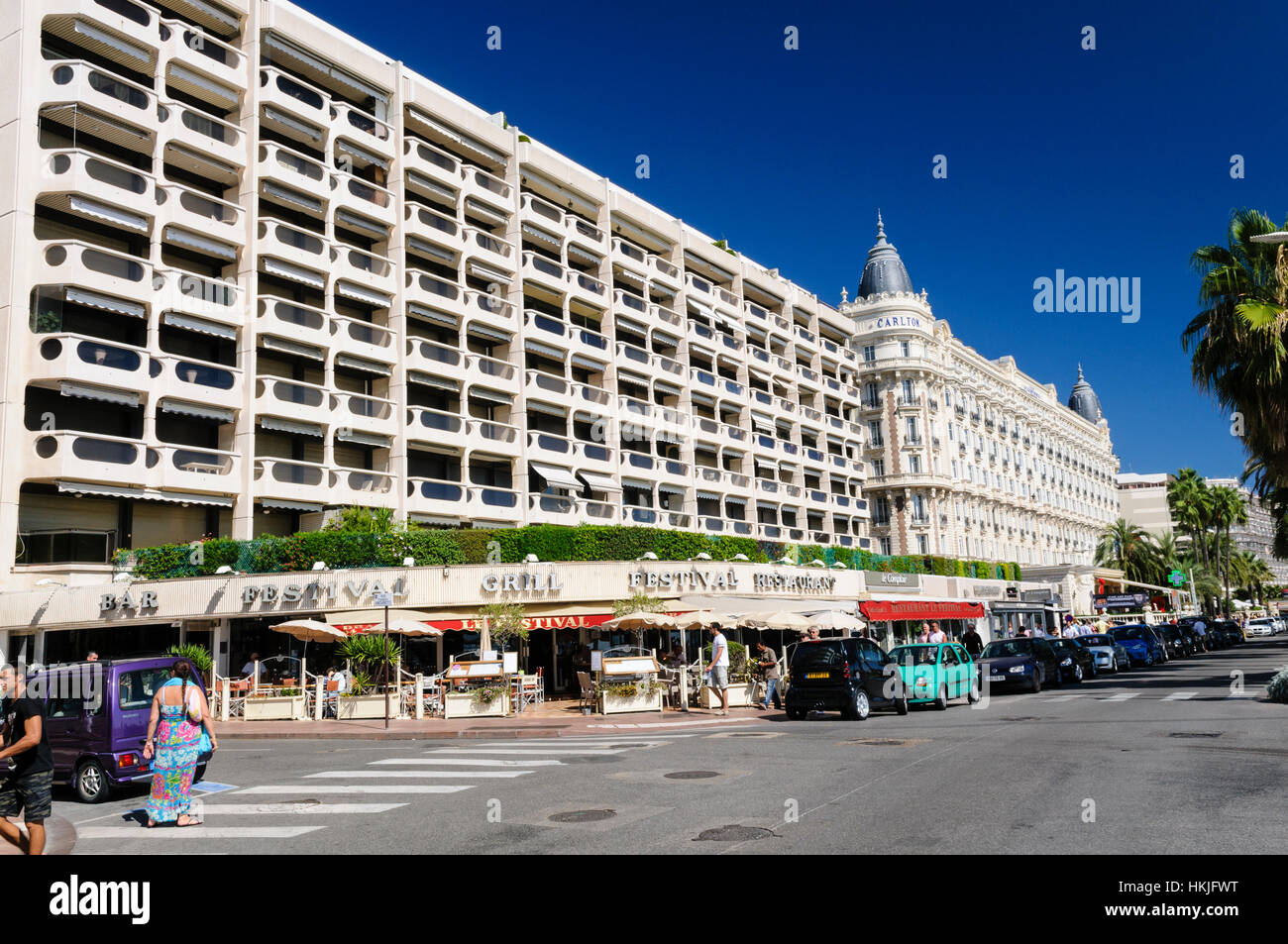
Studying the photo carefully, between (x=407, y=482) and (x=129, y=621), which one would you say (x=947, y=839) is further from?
(x=407, y=482)

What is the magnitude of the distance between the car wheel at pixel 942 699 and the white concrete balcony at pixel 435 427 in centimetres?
2179

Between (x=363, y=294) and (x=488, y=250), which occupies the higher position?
(x=488, y=250)

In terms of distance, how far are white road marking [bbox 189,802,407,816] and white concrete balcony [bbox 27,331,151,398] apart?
838 inches

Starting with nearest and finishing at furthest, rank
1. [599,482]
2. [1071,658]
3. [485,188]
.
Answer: [1071,658]
[485,188]
[599,482]

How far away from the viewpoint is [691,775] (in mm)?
13547

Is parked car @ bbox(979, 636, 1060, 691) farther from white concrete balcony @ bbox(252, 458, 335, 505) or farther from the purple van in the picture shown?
white concrete balcony @ bbox(252, 458, 335, 505)

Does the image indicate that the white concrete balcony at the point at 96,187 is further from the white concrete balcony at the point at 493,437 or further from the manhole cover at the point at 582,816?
the manhole cover at the point at 582,816

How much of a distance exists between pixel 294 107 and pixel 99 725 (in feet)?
93.3

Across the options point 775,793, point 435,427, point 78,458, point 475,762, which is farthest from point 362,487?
point 775,793

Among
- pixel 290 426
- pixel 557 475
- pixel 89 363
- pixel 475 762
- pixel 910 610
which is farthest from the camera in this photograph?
pixel 557 475

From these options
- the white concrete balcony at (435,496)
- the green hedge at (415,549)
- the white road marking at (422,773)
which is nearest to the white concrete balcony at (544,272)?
the white concrete balcony at (435,496)

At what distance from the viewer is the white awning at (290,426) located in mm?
33656

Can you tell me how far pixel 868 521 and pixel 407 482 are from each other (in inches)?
1659

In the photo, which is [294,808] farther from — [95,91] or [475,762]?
[95,91]
